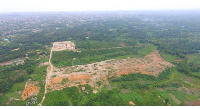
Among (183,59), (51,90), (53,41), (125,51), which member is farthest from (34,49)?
(183,59)

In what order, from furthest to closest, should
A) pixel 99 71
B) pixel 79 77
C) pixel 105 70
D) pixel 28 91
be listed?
pixel 105 70
pixel 99 71
pixel 79 77
pixel 28 91

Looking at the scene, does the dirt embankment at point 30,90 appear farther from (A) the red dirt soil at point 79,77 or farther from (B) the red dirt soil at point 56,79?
(A) the red dirt soil at point 79,77

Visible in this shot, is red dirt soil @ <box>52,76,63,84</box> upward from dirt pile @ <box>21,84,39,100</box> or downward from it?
upward

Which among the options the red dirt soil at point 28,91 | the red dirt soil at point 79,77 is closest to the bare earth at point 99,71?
the red dirt soil at point 79,77

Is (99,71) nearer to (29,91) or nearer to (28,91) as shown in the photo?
(29,91)

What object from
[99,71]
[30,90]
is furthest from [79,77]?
[30,90]

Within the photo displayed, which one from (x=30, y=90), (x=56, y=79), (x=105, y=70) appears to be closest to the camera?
(x=30, y=90)

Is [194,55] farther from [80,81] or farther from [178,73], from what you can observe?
[80,81]

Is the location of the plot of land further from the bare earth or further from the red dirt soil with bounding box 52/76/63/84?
the red dirt soil with bounding box 52/76/63/84

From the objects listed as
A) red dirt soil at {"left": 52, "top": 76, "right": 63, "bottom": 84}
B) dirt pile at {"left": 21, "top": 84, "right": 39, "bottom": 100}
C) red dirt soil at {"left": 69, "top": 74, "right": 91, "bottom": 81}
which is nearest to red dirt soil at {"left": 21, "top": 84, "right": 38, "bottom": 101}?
dirt pile at {"left": 21, "top": 84, "right": 39, "bottom": 100}
